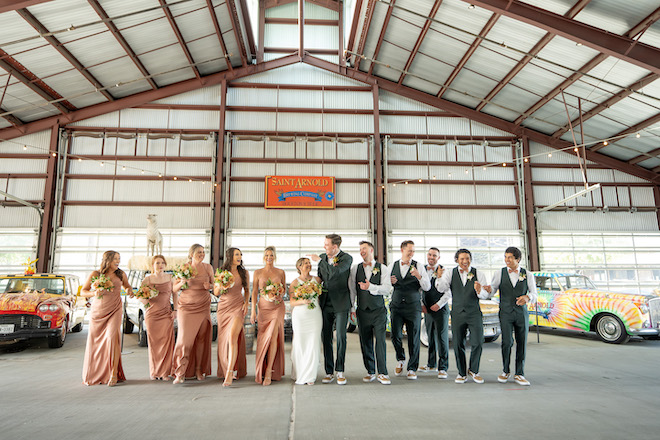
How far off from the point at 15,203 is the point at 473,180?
17665 millimetres

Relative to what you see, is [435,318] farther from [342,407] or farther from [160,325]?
[160,325]

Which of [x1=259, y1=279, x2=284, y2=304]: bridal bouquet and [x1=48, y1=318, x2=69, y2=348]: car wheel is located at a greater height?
[x1=259, y1=279, x2=284, y2=304]: bridal bouquet

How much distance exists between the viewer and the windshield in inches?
315

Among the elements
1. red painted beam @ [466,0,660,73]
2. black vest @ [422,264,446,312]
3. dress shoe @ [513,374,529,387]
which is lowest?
dress shoe @ [513,374,529,387]

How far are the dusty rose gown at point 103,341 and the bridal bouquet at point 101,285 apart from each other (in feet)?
0.18

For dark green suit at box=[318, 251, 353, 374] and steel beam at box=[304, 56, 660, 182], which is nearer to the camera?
dark green suit at box=[318, 251, 353, 374]

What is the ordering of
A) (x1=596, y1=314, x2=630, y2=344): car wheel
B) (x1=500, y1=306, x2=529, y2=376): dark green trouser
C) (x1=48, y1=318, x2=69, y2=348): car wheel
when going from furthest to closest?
(x1=596, y1=314, x2=630, y2=344): car wheel, (x1=48, y1=318, x2=69, y2=348): car wheel, (x1=500, y1=306, x2=529, y2=376): dark green trouser

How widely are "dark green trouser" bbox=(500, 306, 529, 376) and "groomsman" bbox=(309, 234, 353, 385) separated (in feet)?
6.25

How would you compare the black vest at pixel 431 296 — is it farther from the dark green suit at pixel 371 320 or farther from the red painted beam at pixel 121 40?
the red painted beam at pixel 121 40

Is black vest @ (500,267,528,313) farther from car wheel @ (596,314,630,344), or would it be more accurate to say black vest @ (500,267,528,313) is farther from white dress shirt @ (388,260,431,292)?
car wheel @ (596,314,630,344)

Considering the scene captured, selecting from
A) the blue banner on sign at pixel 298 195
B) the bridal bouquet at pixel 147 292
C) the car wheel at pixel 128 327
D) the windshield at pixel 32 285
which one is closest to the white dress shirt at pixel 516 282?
the bridal bouquet at pixel 147 292

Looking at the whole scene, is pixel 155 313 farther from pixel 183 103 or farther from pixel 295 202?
pixel 183 103

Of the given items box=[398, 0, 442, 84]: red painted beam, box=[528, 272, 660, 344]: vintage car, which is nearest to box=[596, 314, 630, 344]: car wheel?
box=[528, 272, 660, 344]: vintage car

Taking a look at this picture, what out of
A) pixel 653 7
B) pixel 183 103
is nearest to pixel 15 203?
pixel 183 103
